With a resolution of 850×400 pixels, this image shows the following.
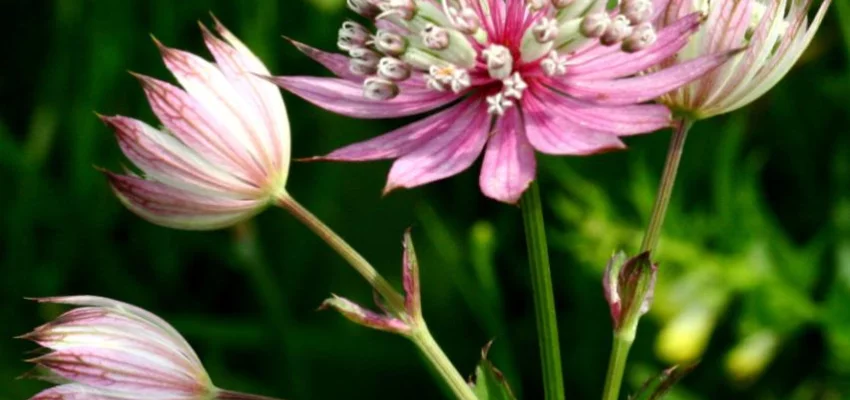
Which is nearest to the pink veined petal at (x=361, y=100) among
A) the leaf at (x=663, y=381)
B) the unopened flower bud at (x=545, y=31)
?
the unopened flower bud at (x=545, y=31)

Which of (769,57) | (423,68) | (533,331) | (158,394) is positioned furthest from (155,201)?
(533,331)

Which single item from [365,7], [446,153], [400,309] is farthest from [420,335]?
[365,7]

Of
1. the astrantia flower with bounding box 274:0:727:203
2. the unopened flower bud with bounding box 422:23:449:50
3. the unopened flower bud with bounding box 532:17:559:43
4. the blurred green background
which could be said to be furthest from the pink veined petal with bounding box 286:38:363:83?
the blurred green background

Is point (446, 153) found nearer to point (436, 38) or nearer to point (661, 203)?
point (436, 38)

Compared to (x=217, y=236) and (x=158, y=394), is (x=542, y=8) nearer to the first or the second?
(x=158, y=394)

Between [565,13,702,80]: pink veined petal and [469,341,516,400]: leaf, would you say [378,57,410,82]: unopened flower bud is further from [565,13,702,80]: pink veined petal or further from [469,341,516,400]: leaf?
[469,341,516,400]: leaf

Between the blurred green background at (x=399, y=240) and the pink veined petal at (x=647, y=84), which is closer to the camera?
the pink veined petal at (x=647, y=84)

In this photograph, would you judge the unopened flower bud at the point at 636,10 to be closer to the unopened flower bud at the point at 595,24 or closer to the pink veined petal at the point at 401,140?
the unopened flower bud at the point at 595,24
